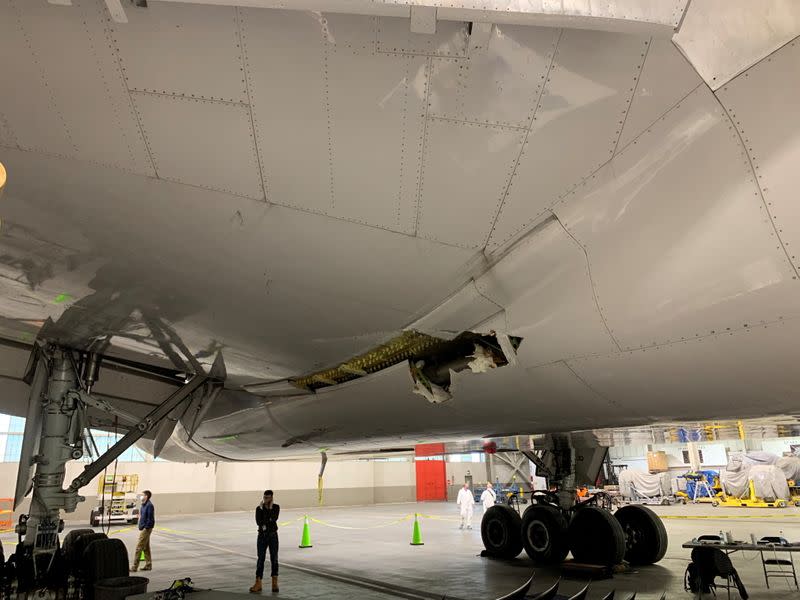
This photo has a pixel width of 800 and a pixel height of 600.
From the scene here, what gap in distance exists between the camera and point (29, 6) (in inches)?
98.3

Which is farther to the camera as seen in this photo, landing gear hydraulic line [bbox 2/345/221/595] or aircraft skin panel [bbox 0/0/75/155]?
landing gear hydraulic line [bbox 2/345/221/595]

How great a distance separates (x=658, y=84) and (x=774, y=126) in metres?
0.55

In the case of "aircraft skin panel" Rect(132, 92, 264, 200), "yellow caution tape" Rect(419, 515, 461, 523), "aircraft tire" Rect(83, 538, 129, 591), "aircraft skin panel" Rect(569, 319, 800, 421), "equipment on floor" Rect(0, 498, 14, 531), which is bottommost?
"yellow caution tape" Rect(419, 515, 461, 523)

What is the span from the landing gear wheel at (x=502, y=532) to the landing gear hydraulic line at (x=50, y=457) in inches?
328

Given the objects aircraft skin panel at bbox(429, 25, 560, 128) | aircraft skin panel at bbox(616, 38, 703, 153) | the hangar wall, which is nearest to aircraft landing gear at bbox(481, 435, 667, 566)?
aircraft skin panel at bbox(616, 38, 703, 153)

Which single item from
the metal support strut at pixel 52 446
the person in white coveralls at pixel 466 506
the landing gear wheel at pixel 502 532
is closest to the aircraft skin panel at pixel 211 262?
the metal support strut at pixel 52 446

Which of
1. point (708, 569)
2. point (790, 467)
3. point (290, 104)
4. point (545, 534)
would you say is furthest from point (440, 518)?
point (290, 104)

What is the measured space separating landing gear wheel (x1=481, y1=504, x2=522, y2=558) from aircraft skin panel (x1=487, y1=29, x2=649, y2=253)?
10.6 meters

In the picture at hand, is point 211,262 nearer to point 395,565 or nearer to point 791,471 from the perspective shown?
point 395,565

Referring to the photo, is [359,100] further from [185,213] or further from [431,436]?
[431,436]

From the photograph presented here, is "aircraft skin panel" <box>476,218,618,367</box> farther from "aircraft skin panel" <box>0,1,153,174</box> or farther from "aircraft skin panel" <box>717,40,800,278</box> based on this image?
"aircraft skin panel" <box>0,1,153,174</box>

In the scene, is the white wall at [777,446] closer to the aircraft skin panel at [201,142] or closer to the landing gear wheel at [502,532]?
the landing gear wheel at [502,532]

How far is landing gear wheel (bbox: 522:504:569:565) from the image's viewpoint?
37.3 feet

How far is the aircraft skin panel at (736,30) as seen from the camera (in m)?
2.49
